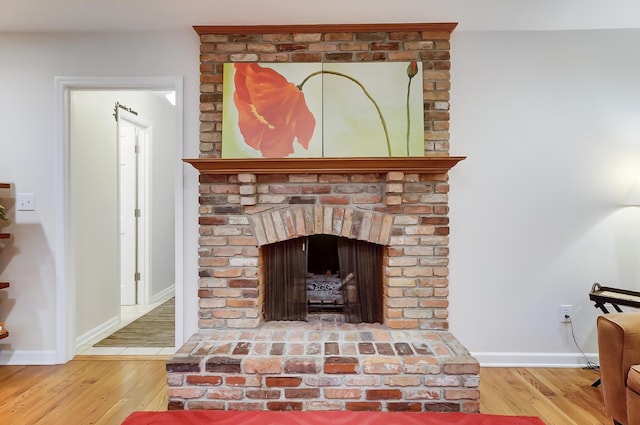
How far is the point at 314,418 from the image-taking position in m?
1.66

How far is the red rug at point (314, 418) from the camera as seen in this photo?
1.62 metres

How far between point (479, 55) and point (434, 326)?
1.80 m

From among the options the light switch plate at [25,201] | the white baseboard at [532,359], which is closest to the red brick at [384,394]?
the white baseboard at [532,359]

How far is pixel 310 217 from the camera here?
2199mm

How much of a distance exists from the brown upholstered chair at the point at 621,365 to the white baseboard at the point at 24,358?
324 centimetres

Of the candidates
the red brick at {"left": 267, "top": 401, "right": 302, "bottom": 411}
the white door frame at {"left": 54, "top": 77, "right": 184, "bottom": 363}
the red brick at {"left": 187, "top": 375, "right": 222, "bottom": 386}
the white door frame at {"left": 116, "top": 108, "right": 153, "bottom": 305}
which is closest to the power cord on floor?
the red brick at {"left": 267, "top": 401, "right": 302, "bottom": 411}

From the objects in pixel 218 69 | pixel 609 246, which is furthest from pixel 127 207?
pixel 609 246

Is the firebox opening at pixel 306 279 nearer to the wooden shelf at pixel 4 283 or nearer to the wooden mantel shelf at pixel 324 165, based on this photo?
the wooden mantel shelf at pixel 324 165

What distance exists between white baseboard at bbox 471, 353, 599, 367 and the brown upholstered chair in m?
0.69

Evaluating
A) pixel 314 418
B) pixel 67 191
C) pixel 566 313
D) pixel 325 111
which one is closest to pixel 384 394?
pixel 314 418

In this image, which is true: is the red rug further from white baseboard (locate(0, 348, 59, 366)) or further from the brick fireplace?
white baseboard (locate(0, 348, 59, 366))

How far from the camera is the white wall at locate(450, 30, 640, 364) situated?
2.31 m

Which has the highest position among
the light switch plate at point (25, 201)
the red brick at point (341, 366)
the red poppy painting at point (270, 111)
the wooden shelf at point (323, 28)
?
the wooden shelf at point (323, 28)

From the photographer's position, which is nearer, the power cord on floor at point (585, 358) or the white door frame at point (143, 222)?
the power cord on floor at point (585, 358)
